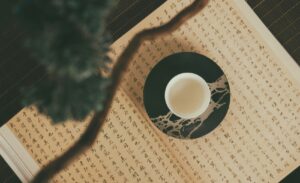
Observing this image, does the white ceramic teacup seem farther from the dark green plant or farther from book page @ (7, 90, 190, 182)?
the dark green plant

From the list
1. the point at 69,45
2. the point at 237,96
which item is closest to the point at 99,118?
the point at 69,45

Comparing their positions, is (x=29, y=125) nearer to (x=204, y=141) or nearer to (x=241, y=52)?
(x=204, y=141)

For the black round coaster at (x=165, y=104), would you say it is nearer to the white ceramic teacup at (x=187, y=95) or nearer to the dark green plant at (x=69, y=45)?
the white ceramic teacup at (x=187, y=95)

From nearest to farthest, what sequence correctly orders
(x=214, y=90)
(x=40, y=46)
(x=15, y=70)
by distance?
(x=40, y=46), (x=214, y=90), (x=15, y=70)

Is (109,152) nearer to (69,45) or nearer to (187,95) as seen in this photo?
(187,95)

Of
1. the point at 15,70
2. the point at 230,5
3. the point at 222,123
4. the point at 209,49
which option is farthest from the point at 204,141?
the point at 15,70

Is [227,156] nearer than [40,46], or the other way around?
[40,46]

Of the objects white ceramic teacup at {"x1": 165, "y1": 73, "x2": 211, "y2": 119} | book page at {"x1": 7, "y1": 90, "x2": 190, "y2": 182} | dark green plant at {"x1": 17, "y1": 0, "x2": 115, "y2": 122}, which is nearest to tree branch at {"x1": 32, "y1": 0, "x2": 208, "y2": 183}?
dark green plant at {"x1": 17, "y1": 0, "x2": 115, "y2": 122}

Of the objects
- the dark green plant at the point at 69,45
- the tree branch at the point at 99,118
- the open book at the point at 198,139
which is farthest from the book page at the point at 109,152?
the dark green plant at the point at 69,45
